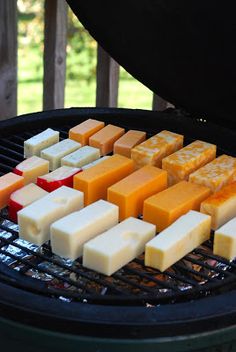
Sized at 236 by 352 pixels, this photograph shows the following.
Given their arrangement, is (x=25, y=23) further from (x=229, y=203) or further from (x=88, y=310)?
(x=88, y=310)

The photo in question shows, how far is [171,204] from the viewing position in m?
1.48

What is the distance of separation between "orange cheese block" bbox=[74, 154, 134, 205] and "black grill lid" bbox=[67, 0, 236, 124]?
374 millimetres

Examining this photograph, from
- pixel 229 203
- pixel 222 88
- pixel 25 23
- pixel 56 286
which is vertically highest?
pixel 222 88

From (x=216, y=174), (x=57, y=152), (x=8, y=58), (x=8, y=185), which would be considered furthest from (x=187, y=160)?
(x=8, y=58)

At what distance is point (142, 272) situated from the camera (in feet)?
4.51

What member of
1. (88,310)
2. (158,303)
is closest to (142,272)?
(158,303)

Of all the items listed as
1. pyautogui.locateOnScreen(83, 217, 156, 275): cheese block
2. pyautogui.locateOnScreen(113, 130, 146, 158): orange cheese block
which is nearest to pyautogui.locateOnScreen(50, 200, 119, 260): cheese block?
pyautogui.locateOnScreen(83, 217, 156, 275): cheese block

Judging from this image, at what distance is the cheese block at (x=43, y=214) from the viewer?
1404 mm

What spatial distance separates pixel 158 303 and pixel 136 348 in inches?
6.8

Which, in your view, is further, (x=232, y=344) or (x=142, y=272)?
(x=142, y=272)

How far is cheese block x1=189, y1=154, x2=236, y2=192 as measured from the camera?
1617mm

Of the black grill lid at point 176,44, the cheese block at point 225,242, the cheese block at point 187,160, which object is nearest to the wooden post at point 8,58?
the black grill lid at point 176,44

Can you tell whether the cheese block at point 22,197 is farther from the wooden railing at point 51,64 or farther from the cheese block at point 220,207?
the wooden railing at point 51,64

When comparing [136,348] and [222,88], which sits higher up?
[222,88]
